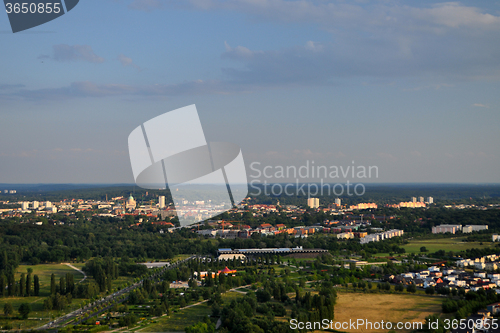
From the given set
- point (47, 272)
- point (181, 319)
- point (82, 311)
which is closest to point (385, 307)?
point (181, 319)

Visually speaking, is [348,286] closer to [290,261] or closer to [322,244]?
[290,261]

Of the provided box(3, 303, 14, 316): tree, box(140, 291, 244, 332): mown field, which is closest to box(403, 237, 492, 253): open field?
box(140, 291, 244, 332): mown field

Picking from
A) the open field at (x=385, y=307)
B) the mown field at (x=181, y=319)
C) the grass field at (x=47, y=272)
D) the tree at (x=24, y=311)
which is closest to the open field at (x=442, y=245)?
the open field at (x=385, y=307)

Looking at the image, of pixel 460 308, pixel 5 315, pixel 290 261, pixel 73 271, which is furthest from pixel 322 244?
pixel 5 315

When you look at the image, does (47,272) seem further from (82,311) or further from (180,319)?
(180,319)

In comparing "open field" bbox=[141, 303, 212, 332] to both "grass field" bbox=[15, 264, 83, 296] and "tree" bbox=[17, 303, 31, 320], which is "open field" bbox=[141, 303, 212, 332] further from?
"grass field" bbox=[15, 264, 83, 296]
